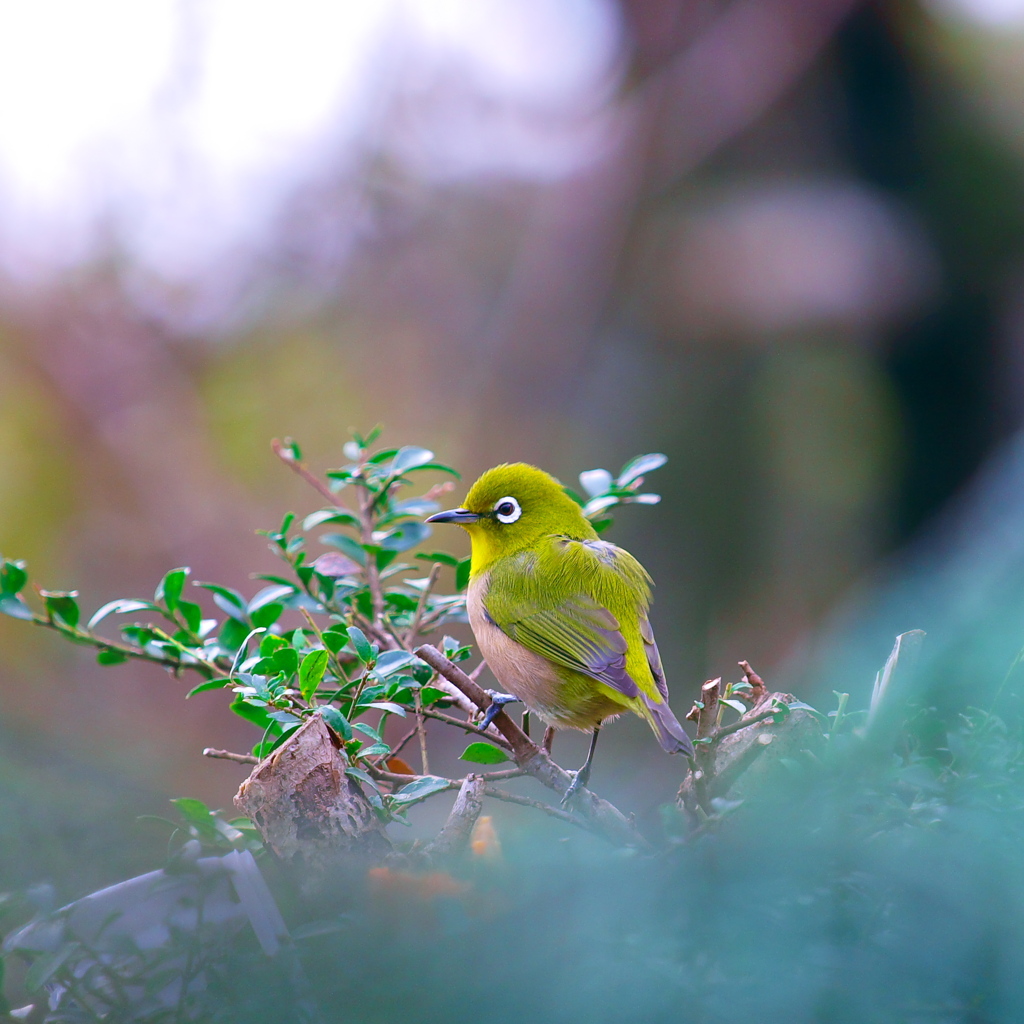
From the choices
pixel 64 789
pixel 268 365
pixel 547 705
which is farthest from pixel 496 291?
pixel 64 789

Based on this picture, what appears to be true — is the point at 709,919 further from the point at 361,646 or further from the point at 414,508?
the point at 414,508

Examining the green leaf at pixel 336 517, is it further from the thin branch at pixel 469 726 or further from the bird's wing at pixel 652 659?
the bird's wing at pixel 652 659

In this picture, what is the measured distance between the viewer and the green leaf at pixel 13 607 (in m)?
0.92

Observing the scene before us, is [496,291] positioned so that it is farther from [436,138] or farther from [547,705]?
[547,705]

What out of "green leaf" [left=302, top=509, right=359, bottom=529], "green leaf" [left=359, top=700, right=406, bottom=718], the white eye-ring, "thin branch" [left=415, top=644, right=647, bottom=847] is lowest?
"thin branch" [left=415, top=644, right=647, bottom=847]

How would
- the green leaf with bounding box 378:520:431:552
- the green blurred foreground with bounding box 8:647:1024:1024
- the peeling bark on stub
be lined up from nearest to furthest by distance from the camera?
the green blurred foreground with bounding box 8:647:1024:1024 < the peeling bark on stub < the green leaf with bounding box 378:520:431:552

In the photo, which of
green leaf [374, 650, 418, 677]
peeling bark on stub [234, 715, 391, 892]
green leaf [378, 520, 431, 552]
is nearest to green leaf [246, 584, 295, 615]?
green leaf [378, 520, 431, 552]

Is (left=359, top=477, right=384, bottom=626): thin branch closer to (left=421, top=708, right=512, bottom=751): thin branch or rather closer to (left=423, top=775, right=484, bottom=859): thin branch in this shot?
(left=421, top=708, right=512, bottom=751): thin branch

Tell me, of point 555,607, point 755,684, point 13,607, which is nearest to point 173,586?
point 13,607

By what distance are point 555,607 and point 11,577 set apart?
0.67m

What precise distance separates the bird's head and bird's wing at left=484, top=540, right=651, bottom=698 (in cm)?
3

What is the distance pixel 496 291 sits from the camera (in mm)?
3475

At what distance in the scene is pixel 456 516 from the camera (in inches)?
49.1

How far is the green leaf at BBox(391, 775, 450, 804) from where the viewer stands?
2.28ft
